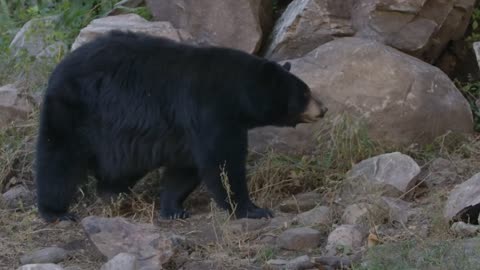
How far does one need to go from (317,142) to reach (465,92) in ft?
5.91

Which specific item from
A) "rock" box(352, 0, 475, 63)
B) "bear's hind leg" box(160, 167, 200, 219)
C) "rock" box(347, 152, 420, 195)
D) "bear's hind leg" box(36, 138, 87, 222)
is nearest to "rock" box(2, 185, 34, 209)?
"bear's hind leg" box(36, 138, 87, 222)

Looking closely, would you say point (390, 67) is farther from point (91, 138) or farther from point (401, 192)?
point (91, 138)

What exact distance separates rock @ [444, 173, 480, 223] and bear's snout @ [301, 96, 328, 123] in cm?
143

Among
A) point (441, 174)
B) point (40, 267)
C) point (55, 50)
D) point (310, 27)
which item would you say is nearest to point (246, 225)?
point (40, 267)

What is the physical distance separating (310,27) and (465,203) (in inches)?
119

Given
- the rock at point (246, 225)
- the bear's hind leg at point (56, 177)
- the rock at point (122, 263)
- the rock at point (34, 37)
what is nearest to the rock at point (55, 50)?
the rock at point (34, 37)

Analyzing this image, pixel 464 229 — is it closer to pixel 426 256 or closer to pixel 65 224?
pixel 426 256

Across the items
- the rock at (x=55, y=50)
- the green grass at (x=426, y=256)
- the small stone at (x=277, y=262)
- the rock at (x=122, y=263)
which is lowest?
the rock at (x=55, y=50)

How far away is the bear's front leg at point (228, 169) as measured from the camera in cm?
700

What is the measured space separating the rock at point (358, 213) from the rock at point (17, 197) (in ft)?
8.15

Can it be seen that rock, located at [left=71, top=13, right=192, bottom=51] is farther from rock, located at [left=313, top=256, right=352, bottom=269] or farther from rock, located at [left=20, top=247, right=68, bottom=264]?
rock, located at [left=313, top=256, right=352, bottom=269]

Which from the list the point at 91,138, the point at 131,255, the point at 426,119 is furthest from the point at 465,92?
the point at 131,255

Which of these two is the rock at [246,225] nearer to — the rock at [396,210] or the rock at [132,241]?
the rock at [132,241]

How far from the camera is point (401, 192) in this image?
7109mm
